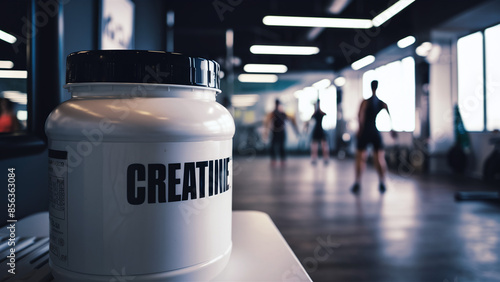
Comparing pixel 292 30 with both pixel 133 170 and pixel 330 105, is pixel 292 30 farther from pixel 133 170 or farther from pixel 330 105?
pixel 133 170

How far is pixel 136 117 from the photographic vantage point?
0.37 meters

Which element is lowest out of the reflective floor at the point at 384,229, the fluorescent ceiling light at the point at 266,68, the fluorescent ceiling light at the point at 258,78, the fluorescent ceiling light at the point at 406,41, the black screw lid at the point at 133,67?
the reflective floor at the point at 384,229

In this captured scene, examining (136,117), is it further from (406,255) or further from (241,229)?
(406,255)

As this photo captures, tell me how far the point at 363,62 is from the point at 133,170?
11.0m

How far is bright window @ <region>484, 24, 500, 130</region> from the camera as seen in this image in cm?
631

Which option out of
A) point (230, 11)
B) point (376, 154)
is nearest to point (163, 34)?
point (230, 11)

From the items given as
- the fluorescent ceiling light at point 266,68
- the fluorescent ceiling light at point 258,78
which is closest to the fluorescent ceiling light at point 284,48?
the fluorescent ceiling light at point 266,68

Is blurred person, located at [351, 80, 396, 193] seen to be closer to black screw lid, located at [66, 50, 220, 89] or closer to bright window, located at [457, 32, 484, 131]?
bright window, located at [457, 32, 484, 131]

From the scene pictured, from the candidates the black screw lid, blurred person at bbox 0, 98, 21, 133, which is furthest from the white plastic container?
blurred person at bbox 0, 98, 21, 133

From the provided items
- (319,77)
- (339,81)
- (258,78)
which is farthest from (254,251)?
(319,77)

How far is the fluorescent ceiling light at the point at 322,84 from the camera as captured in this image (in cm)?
1391

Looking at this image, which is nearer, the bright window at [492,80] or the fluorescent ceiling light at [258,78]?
the bright window at [492,80]

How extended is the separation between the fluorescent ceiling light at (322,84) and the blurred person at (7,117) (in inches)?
540

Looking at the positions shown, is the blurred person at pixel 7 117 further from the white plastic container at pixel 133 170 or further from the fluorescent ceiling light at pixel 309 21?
the fluorescent ceiling light at pixel 309 21
